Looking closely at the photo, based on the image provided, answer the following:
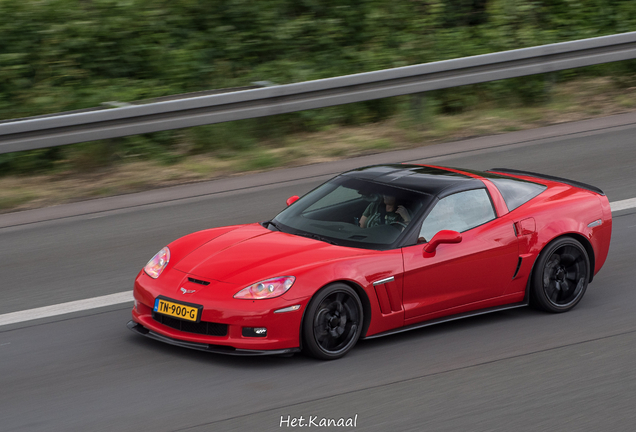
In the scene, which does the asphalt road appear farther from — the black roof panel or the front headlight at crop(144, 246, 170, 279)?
the black roof panel

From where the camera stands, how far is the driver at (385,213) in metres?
6.42

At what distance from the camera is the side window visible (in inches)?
252

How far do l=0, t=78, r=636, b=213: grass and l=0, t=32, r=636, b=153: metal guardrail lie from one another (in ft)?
1.79

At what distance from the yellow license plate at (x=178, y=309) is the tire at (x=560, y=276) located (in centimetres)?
280

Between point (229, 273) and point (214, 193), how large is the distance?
4613mm

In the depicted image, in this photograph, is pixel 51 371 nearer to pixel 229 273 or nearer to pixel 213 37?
pixel 229 273

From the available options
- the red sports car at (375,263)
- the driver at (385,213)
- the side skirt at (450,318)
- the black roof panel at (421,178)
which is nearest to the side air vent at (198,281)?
the red sports car at (375,263)

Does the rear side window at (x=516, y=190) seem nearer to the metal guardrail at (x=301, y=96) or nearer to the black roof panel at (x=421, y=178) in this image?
the black roof panel at (x=421, y=178)

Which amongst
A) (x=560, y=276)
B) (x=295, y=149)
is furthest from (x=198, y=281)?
(x=295, y=149)

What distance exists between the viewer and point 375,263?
5.95 m

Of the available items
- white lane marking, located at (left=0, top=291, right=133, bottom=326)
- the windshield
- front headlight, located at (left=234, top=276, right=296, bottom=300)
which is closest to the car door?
the windshield

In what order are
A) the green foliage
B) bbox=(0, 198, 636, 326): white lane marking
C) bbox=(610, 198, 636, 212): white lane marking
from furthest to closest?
the green foliage < bbox=(610, 198, 636, 212): white lane marking < bbox=(0, 198, 636, 326): white lane marking

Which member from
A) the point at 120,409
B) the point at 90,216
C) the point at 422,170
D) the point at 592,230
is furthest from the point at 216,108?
the point at 120,409

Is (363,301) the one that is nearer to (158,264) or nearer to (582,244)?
(158,264)
